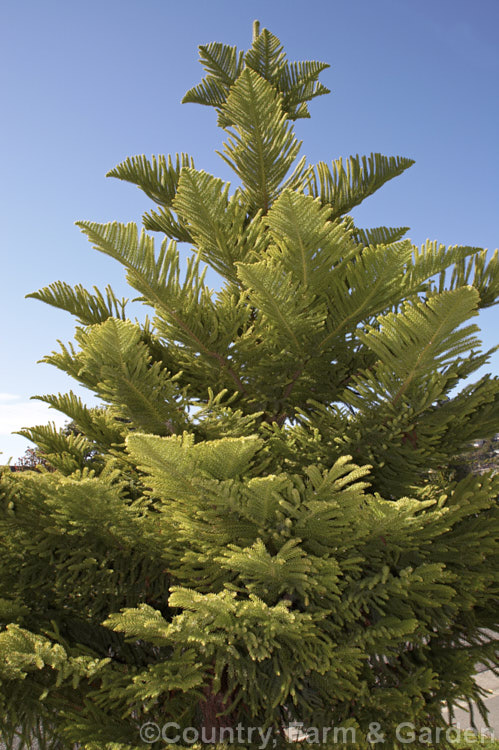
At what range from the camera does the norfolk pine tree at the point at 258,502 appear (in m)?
1.82

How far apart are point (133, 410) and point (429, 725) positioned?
7.33 ft

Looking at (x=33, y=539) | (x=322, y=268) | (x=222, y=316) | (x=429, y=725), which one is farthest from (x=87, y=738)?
(x=322, y=268)

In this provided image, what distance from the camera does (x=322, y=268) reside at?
2.45 metres

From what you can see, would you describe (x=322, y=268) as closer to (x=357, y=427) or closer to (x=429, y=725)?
(x=357, y=427)

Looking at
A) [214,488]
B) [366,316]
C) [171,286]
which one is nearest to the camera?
[214,488]
